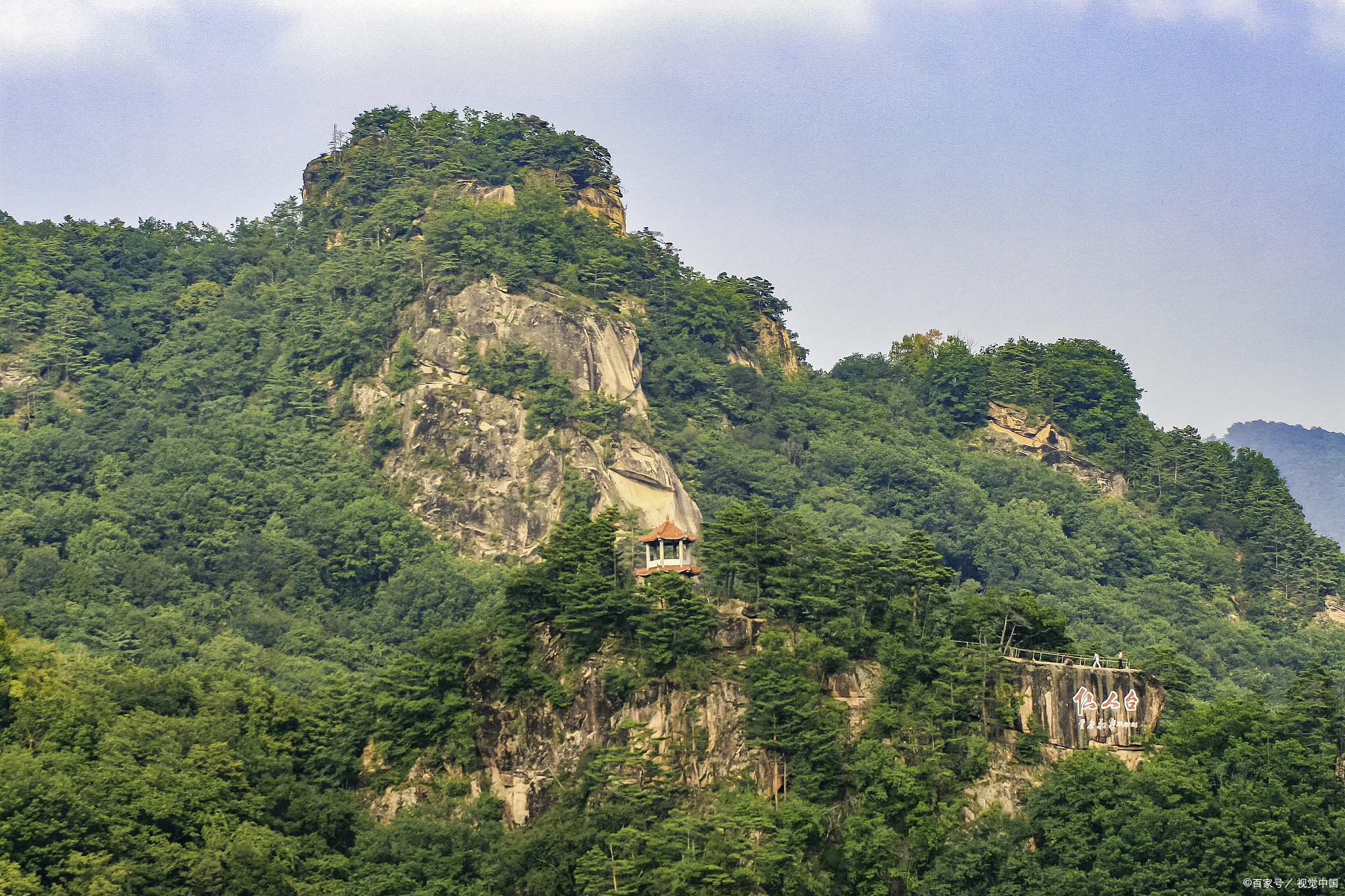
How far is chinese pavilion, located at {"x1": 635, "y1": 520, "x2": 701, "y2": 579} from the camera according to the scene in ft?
186

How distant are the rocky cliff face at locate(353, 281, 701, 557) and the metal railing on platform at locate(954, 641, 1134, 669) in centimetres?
2559

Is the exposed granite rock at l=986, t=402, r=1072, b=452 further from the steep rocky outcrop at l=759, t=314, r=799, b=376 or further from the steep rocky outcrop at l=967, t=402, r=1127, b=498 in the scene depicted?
the steep rocky outcrop at l=759, t=314, r=799, b=376

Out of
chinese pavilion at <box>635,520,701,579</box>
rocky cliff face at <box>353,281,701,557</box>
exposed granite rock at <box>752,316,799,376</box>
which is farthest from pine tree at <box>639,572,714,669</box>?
exposed granite rock at <box>752,316,799,376</box>

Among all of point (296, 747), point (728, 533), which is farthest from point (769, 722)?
point (296, 747)

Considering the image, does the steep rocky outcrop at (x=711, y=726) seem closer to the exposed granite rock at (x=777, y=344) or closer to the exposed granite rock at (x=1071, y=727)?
the exposed granite rock at (x=1071, y=727)

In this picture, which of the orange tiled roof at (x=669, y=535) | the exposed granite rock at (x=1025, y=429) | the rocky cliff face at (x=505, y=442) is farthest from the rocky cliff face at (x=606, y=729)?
the exposed granite rock at (x=1025, y=429)

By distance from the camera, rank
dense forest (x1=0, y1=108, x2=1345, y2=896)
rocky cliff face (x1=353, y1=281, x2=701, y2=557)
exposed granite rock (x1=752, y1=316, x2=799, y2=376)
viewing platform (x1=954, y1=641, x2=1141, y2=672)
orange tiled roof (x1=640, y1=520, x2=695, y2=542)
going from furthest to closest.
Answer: exposed granite rock (x1=752, y1=316, x2=799, y2=376)
rocky cliff face (x1=353, y1=281, x2=701, y2=557)
orange tiled roof (x1=640, y1=520, x2=695, y2=542)
viewing platform (x1=954, y1=641, x2=1141, y2=672)
dense forest (x1=0, y1=108, x2=1345, y2=896)

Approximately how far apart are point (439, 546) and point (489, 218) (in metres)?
20.7

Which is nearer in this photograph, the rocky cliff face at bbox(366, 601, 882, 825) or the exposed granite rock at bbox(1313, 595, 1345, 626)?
the rocky cliff face at bbox(366, 601, 882, 825)

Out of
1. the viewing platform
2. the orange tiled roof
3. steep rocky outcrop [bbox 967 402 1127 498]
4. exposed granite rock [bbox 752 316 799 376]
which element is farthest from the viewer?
exposed granite rock [bbox 752 316 799 376]

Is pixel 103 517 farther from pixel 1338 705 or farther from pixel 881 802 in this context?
pixel 1338 705

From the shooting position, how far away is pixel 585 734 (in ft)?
174

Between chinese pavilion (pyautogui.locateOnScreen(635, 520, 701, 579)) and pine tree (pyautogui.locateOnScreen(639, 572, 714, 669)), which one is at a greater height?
chinese pavilion (pyautogui.locateOnScreen(635, 520, 701, 579))

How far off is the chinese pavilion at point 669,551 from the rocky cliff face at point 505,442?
666 inches
